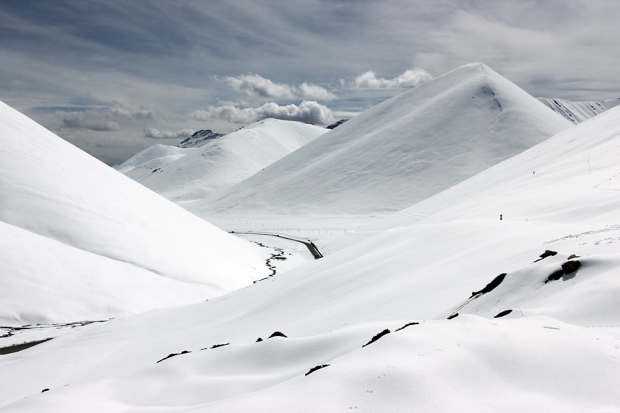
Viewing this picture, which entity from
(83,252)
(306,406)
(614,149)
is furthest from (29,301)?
(614,149)

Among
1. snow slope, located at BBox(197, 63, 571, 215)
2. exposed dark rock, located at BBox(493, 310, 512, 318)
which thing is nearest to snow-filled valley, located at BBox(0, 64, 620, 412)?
exposed dark rock, located at BBox(493, 310, 512, 318)

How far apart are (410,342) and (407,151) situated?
94905 mm

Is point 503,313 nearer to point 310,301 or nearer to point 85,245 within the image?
point 310,301

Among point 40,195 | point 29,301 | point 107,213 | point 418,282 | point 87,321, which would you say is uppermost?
point 40,195

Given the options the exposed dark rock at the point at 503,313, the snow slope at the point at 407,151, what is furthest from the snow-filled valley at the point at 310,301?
the snow slope at the point at 407,151

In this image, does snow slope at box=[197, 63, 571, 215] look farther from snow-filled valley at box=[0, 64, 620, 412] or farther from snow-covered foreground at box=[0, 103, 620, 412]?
snow-covered foreground at box=[0, 103, 620, 412]

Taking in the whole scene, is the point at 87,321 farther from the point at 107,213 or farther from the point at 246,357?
the point at 246,357

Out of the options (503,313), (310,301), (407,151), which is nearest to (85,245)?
(310,301)

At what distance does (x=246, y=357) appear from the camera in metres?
6.58

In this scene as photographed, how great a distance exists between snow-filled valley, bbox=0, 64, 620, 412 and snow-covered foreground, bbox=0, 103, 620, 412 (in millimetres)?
30

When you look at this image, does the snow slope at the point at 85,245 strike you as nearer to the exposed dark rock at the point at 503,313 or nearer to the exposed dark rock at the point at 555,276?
the exposed dark rock at the point at 503,313

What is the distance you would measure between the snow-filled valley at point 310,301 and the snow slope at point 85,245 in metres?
0.11

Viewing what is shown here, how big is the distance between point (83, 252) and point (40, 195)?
19.2 ft

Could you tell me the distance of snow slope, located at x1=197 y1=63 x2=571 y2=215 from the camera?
86.2 m
